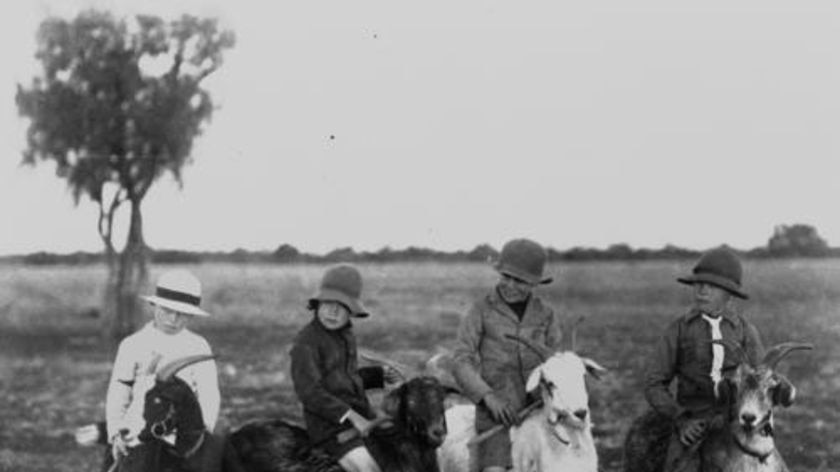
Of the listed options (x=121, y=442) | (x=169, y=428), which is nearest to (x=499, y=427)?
(x=169, y=428)

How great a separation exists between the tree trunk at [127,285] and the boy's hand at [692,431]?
7532mm

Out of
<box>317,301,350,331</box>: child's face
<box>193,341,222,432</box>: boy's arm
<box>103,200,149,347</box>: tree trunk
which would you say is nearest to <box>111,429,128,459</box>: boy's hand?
<box>193,341,222,432</box>: boy's arm

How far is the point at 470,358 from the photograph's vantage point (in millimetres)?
8016

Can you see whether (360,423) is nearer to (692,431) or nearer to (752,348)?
(692,431)

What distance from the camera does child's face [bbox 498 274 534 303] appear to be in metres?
8.00

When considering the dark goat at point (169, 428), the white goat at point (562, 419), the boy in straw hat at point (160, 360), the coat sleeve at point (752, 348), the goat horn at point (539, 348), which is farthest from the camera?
the coat sleeve at point (752, 348)

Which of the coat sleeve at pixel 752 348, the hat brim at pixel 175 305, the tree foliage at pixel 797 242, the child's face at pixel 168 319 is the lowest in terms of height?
the coat sleeve at pixel 752 348

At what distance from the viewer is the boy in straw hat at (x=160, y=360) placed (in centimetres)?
684

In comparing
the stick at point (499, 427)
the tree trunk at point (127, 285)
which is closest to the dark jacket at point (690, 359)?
the stick at point (499, 427)

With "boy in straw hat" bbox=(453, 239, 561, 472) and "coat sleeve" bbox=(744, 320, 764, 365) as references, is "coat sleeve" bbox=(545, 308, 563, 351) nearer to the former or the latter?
"boy in straw hat" bbox=(453, 239, 561, 472)

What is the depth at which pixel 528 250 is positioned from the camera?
786 cm

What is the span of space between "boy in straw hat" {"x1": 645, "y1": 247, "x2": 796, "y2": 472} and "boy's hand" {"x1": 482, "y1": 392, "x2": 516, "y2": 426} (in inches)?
46.3

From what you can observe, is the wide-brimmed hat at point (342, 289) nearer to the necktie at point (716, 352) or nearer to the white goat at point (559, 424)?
the white goat at point (559, 424)

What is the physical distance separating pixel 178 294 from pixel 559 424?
2.66 m
